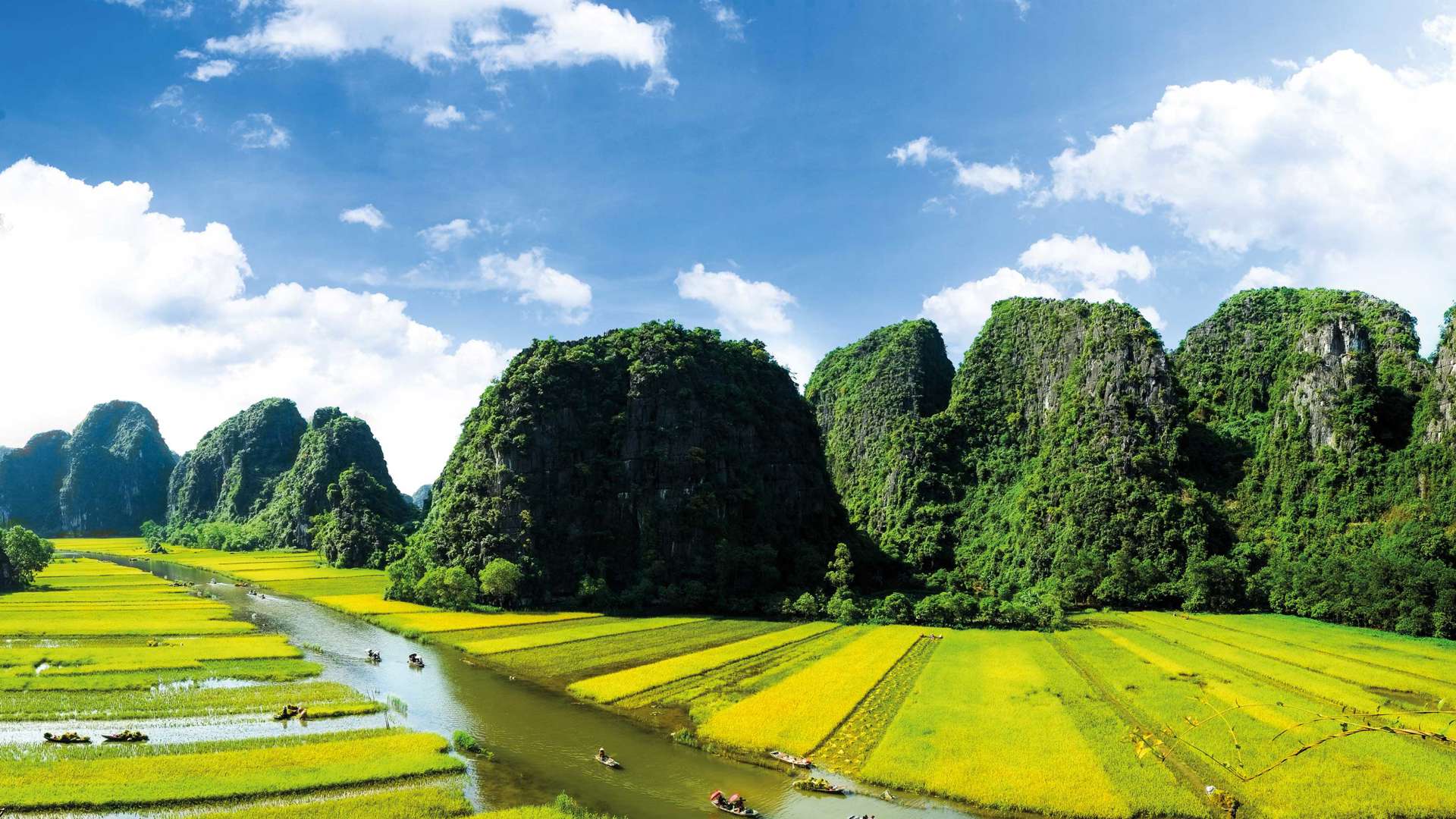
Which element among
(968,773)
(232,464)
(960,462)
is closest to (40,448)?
(232,464)

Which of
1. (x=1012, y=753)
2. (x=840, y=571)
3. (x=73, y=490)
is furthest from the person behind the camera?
(x=73, y=490)

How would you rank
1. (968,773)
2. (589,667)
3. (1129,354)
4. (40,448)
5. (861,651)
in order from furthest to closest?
(40,448)
(1129,354)
(861,651)
(589,667)
(968,773)

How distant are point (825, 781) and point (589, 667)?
21.9 m

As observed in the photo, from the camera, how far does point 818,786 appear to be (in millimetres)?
28859

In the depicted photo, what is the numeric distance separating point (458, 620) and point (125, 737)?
3584cm

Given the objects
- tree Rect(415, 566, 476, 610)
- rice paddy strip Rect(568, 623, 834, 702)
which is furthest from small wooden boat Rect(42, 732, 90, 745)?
tree Rect(415, 566, 476, 610)

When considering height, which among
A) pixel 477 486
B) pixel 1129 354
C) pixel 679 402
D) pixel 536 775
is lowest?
pixel 536 775

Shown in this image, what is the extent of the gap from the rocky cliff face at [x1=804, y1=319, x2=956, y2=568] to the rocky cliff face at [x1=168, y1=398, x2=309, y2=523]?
120 metres

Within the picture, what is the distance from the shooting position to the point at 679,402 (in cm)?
9006

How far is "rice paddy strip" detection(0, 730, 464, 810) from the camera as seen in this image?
85.4 ft

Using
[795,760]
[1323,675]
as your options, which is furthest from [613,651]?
[1323,675]

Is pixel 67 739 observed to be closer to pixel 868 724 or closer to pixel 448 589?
pixel 868 724

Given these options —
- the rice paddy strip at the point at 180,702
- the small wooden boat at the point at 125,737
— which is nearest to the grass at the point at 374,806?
the small wooden boat at the point at 125,737

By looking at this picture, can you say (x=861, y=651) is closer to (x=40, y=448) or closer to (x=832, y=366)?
(x=832, y=366)
